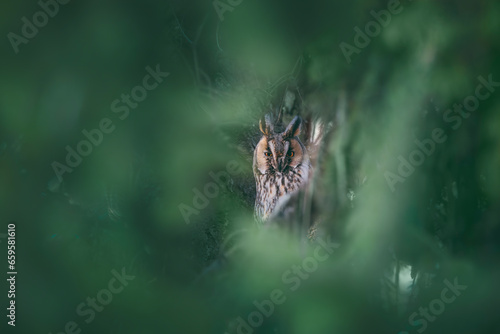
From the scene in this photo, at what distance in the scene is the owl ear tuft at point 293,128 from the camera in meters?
1.14

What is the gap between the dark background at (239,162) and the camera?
115 centimetres

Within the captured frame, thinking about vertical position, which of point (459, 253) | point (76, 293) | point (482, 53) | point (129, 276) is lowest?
point (76, 293)

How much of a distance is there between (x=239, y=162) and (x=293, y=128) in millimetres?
146

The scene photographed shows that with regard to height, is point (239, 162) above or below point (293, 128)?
below

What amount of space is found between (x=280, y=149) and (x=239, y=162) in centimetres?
10

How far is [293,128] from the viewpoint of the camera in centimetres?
115

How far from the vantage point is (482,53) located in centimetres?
113

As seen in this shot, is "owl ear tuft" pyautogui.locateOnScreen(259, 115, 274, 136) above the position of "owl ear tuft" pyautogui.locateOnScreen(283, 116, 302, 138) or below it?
below

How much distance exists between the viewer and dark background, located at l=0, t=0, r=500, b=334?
115 cm

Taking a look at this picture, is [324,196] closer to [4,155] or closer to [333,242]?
[333,242]

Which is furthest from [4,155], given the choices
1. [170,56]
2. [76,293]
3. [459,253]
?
[459,253]

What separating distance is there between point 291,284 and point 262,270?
0.08 m

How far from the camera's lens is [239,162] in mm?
1176

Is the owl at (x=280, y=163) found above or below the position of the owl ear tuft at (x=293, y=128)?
below
